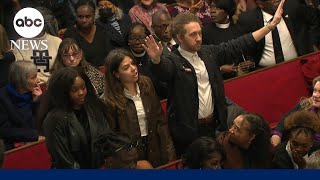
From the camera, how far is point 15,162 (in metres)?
5.76

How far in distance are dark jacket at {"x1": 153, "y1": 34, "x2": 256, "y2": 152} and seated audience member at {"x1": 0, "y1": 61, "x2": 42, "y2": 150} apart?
0.99m

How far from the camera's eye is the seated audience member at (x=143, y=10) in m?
7.69

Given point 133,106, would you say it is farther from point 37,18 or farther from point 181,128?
point 37,18

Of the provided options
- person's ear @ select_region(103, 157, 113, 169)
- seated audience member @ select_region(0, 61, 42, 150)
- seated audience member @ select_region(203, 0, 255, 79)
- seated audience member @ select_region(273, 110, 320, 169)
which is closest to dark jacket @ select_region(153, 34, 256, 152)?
seated audience member @ select_region(273, 110, 320, 169)

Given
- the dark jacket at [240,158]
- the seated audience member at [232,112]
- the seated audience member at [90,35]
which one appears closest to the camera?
the dark jacket at [240,158]

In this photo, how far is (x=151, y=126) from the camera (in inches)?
221

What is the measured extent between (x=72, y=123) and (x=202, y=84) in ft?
3.06

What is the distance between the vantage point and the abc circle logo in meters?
7.04

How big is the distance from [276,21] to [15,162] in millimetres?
1914

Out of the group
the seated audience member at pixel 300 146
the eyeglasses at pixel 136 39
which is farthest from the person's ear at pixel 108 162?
the eyeglasses at pixel 136 39

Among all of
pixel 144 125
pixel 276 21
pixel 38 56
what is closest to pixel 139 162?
A: pixel 144 125

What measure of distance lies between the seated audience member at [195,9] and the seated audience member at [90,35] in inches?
29.4

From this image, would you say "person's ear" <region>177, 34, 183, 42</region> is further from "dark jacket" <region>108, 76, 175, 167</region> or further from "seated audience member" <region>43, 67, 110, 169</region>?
"seated audience member" <region>43, 67, 110, 169</region>

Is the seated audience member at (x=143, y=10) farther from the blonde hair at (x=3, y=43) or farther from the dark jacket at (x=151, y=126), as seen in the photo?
the dark jacket at (x=151, y=126)
